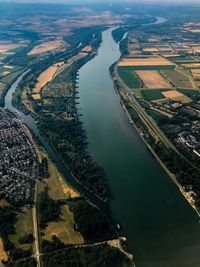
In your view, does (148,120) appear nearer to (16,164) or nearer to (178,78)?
(16,164)

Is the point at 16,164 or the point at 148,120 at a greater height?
the point at 148,120

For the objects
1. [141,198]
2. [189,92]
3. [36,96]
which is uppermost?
[189,92]

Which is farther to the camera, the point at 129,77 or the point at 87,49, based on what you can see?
the point at 87,49

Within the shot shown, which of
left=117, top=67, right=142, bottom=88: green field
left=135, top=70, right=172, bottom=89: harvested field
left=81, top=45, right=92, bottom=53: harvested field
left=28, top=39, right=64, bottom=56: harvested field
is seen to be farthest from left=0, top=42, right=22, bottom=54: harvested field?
left=135, top=70, right=172, bottom=89: harvested field

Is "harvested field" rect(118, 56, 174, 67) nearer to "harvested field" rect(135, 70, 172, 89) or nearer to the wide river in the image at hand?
"harvested field" rect(135, 70, 172, 89)

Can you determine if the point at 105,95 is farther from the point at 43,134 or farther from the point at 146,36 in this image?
the point at 146,36

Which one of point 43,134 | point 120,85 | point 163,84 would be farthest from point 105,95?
point 43,134

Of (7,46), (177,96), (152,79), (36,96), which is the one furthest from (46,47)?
(177,96)
